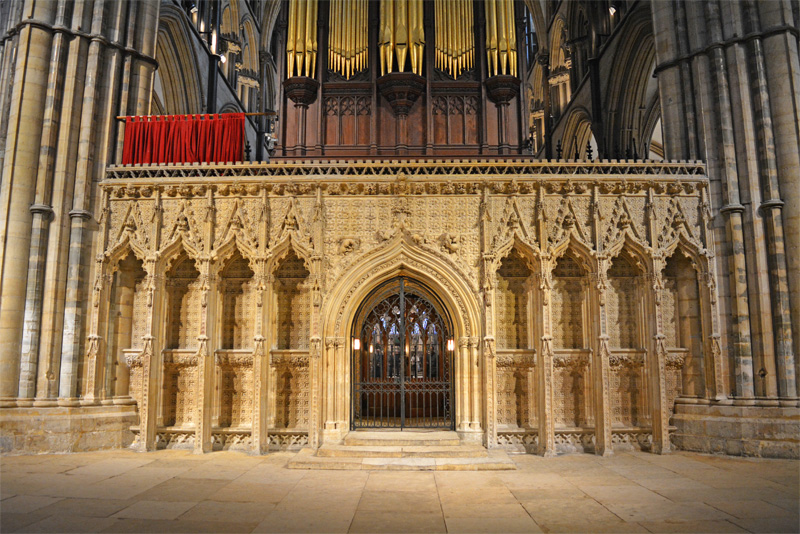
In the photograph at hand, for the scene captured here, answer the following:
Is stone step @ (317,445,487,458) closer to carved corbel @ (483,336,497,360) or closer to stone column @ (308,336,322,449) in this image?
stone column @ (308,336,322,449)

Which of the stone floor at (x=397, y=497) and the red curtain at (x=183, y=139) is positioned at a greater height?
the red curtain at (x=183, y=139)

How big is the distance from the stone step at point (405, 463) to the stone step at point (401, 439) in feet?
2.36

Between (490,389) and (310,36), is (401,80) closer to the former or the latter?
(310,36)

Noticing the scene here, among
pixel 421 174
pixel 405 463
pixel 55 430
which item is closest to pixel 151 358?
pixel 55 430

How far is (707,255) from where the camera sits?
10961 mm

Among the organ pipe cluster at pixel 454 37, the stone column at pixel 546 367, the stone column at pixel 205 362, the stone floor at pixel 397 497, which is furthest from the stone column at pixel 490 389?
the organ pipe cluster at pixel 454 37

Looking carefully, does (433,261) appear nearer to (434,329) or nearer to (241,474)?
(434,329)

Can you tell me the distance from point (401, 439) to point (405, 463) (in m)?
1.20

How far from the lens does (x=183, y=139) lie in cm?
1222

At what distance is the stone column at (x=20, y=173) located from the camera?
1054 cm

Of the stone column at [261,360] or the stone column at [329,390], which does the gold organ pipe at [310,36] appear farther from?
the stone column at [329,390]

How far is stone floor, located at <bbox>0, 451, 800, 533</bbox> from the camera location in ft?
19.6

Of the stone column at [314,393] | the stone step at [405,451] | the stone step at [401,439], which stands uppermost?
the stone column at [314,393]

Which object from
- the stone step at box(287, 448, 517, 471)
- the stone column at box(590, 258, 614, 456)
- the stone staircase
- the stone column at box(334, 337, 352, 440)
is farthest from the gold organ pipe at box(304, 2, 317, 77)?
the stone step at box(287, 448, 517, 471)
